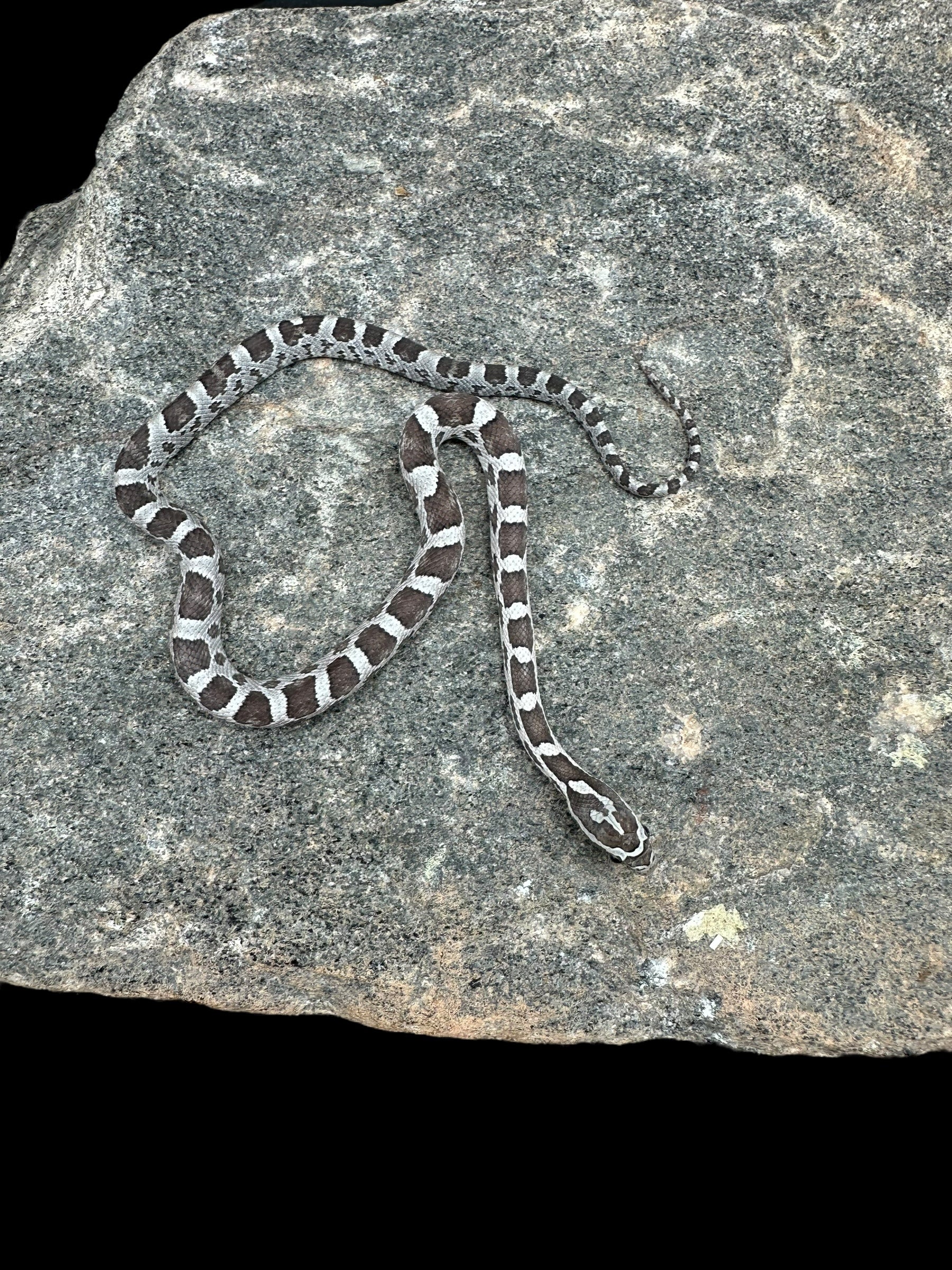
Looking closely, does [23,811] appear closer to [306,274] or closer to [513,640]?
[513,640]

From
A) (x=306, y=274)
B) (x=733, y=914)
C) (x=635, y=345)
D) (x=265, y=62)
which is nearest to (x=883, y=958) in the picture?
(x=733, y=914)

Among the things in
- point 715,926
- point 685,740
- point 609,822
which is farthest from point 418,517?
point 715,926

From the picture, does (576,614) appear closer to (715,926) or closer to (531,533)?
(531,533)

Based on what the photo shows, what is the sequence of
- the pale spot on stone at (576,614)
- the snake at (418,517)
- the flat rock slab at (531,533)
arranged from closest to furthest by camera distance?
the flat rock slab at (531,533)
the snake at (418,517)
the pale spot on stone at (576,614)

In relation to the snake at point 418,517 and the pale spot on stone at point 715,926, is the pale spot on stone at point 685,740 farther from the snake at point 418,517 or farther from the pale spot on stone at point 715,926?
the pale spot on stone at point 715,926

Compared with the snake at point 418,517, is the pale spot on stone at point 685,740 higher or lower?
lower

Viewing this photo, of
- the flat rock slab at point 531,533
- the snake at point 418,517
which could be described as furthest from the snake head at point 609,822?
the flat rock slab at point 531,533

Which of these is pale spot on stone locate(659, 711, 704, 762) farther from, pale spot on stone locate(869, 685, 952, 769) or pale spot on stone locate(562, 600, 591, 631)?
pale spot on stone locate(869, 685, 952, 769)
